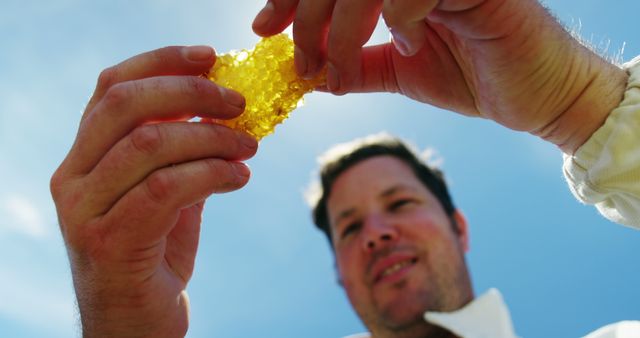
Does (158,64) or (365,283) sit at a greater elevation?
(158,64)

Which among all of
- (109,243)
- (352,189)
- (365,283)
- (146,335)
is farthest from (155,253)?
(352,189)

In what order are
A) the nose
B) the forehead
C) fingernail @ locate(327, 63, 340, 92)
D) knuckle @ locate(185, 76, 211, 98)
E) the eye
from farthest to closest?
the forehead, the eye, the nose, fingernail @ locate(327, 63, 340, 92), knuckle @ locate(185, 76, 211, 98)

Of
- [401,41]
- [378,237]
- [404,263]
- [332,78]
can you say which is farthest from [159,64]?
[404,263]

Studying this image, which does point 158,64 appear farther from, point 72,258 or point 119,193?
point 72,258

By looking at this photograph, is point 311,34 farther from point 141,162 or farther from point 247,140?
point 141,162

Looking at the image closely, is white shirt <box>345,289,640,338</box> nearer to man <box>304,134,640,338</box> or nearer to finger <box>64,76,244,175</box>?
man <box>304,134,640,338</box>

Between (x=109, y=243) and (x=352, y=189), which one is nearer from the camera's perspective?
(x=109, y=243)

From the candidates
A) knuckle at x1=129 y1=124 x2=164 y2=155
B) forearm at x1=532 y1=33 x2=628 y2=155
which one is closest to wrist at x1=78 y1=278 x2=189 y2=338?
knuckle at x1=129 y1=124 x2=164 y2=155

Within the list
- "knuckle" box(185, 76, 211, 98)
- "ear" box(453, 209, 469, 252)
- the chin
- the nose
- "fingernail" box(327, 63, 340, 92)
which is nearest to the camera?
"knuckle" box(185, 76, 211, 98)
